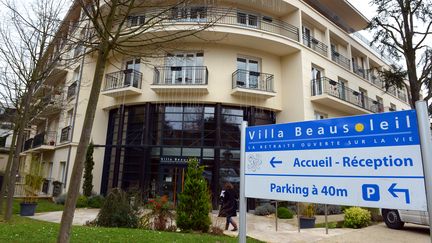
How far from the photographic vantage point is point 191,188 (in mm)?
9859

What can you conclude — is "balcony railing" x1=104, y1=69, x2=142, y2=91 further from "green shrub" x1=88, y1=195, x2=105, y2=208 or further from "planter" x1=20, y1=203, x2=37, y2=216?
"planter" x1=20, y1=203, x2=37, y2=216

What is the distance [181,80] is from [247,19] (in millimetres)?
5468

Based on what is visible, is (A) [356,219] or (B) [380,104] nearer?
(A) [356,219]

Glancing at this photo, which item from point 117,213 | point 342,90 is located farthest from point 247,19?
point 117,213

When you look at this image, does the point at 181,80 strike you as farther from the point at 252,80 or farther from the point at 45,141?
the point at 45,141

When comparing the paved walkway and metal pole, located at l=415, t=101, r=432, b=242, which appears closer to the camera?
metal pole, located at l=415, t=101, r=432, b=242

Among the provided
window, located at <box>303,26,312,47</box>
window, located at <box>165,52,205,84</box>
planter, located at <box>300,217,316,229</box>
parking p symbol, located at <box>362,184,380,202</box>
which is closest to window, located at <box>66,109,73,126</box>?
window, located at <box>165,52,205,84</box>

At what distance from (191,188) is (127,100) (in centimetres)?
991

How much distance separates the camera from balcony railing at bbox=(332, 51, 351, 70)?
2219 cm

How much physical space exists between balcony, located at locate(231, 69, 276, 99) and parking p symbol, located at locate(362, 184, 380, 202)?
1357cm

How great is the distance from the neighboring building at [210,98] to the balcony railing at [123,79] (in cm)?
6

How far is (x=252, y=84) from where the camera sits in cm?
1748

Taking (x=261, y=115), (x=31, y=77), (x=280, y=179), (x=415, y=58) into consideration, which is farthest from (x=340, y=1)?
(x=280, y=179)

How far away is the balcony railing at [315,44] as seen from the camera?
65.4 ft
